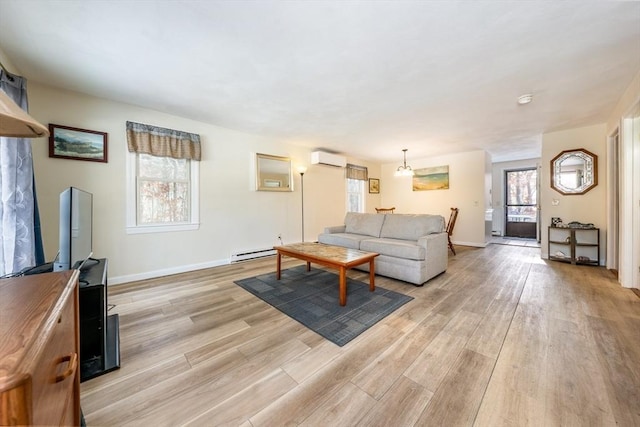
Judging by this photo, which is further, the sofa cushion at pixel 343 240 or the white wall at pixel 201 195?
the sofa cushion at pixel 343 240

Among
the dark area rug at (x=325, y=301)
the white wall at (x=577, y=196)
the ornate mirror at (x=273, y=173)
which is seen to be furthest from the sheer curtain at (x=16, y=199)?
the white wall at (x=577, y=196)

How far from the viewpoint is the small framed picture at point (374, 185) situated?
7111 millimetres

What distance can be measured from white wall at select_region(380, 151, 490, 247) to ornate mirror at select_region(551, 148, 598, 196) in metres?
1.33

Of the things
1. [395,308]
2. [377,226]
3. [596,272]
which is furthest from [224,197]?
[596,272]

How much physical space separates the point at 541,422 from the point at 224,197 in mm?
4186

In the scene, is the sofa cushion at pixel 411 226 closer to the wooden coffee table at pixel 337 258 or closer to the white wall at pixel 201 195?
the wooden coffee table at pixel 337 258

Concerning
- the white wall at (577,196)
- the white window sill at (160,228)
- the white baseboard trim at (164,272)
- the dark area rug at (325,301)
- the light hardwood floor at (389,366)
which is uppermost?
the white wall at (577,196)

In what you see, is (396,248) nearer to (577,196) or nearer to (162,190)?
(162,190)

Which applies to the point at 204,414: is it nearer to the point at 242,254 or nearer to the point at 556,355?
the point at 556,355

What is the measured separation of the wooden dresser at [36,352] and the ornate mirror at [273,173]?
3646mm

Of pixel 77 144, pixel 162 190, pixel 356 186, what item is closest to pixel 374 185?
pixel 356 186

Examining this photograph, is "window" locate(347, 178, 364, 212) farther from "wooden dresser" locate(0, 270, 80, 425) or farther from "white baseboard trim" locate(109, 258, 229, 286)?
"wooden dresser" locate(0, 270, 80, 425)

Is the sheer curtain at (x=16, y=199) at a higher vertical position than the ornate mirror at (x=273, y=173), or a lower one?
lower

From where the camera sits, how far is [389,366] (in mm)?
1568
